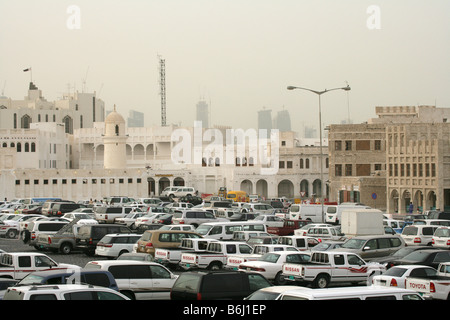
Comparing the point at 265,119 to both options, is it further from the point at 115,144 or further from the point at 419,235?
the point at 419,235

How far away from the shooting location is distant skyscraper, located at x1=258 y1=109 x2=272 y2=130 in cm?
13988

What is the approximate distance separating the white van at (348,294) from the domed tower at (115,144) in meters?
83.0

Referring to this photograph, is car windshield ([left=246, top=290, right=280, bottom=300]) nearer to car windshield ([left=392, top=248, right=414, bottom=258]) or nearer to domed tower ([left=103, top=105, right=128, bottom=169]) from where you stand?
car windshield ([left=392, top=248, right=414, bottom=258])

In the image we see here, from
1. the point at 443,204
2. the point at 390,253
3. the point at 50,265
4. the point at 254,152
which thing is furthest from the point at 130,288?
the point at 254,152

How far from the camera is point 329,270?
22516mm

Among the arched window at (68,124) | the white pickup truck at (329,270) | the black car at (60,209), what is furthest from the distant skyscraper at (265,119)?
the white pickup truck at (329,270)

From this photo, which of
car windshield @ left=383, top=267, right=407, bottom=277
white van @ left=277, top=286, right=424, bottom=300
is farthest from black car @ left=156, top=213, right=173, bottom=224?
white van @ left=277, top=286, right=424, bottom=300

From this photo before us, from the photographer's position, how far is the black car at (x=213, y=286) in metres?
16.0

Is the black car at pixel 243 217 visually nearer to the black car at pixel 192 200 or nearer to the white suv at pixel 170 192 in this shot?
the black car at pixel 192 200

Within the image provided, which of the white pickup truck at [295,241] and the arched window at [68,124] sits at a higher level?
the arched window at [68,124]

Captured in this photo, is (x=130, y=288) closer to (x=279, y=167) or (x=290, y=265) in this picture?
(x=290, y=265)

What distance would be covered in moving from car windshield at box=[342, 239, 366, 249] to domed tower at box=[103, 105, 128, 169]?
69082 mm

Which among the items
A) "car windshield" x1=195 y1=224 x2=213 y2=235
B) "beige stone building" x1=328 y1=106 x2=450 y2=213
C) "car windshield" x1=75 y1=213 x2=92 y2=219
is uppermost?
"beige stone building" x1=328 y1=106 x2=450 y2=213

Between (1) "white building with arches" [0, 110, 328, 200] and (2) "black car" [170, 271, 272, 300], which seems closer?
(2) "black car" [170, 271, 272, 300]
